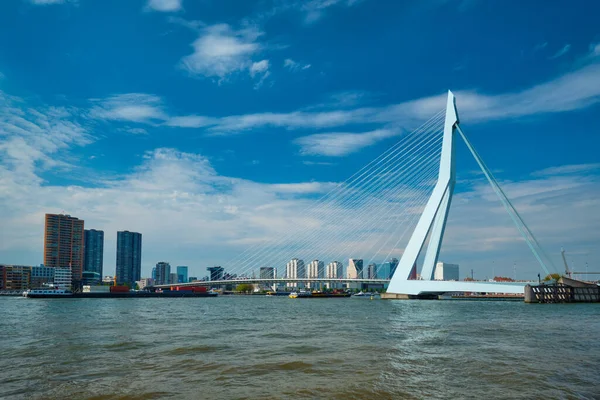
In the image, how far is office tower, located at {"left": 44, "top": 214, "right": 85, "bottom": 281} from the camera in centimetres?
9794

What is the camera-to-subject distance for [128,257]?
474 ft

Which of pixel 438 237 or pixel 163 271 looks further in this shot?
pixel 163 271

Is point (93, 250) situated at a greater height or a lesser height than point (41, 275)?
greater

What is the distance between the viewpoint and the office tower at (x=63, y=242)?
321 feet

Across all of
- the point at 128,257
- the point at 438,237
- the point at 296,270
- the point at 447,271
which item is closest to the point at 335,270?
the point at 296,270

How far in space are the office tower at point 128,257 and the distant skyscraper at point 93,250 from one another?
5.87 metres

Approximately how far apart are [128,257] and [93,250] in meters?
11.2

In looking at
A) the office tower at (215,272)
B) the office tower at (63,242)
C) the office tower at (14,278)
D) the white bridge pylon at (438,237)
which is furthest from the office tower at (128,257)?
the white bridge pylon at (438,237)

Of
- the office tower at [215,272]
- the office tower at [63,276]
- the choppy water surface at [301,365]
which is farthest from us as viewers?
the office tower at [215,272]

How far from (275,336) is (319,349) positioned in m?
3.51

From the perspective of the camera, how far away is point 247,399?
6.55 metres

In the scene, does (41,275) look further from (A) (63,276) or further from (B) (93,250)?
(B) (93,250)

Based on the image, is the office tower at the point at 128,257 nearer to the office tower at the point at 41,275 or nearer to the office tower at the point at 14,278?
the office tower at the point at 41,275

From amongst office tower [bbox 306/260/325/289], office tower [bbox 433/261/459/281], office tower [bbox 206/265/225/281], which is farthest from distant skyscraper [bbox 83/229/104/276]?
office tower [bbox 433/261/459/281]
